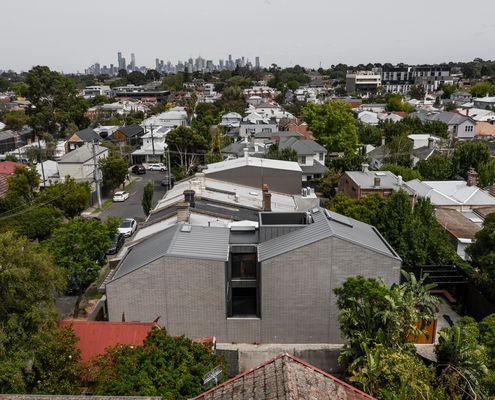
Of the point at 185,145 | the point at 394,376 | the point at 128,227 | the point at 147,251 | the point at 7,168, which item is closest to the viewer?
the point at 394,376

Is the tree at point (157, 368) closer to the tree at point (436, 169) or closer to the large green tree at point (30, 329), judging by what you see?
the large green tree at point (30, 329)

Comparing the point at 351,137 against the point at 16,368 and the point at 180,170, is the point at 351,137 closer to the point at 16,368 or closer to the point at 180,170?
the point at 180,170

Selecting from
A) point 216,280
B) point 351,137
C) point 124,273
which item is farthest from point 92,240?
point 351,137

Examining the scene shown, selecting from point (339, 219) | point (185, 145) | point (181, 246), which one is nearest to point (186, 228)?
point (181, 246)

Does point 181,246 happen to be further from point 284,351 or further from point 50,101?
point 50,101

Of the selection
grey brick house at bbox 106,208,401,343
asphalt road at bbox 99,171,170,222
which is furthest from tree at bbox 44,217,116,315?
asphalt road at bbox 99,171,170,222

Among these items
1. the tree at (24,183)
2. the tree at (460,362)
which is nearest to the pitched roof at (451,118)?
the tree at (24,183)

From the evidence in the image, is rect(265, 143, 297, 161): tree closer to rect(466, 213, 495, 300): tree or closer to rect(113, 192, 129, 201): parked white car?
rect(113, 192, 129, 201): parked white car
